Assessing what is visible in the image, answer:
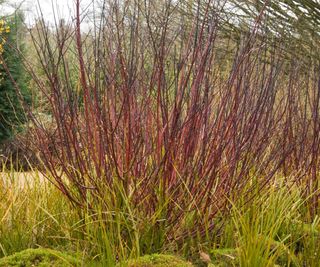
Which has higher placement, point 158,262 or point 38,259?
point 158,262

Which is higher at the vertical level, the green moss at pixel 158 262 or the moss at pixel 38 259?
the green moss at pixel 158 262

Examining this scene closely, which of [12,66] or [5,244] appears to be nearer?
[5,244]

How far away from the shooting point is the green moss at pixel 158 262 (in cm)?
240

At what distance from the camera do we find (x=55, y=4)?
9.34 ft

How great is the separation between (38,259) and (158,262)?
652mm

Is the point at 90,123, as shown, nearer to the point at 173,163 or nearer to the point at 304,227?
the point at 173,163

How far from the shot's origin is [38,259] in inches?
101

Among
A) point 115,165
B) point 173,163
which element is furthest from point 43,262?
point 173,163

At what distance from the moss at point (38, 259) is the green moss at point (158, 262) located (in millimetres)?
351

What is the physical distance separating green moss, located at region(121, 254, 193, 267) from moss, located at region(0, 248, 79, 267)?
0.35 meters

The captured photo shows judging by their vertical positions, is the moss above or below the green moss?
below

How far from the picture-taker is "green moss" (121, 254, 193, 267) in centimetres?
240

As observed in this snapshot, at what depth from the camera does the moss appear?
2.47 meters

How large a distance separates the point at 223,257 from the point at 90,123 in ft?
4.06
